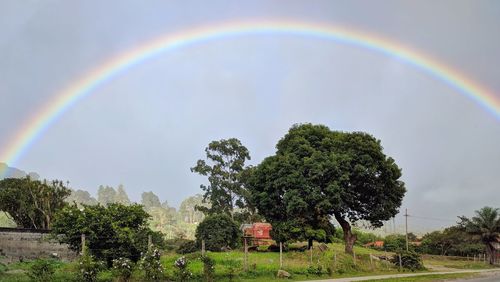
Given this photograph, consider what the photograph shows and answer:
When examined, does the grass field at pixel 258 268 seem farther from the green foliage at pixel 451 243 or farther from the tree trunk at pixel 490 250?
the green foliage at pixel 451 243

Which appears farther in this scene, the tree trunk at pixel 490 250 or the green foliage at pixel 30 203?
the tree trunk at pixel 490 250

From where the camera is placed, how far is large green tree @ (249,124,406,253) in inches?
1590

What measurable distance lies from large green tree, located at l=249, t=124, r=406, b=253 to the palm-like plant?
22117mm

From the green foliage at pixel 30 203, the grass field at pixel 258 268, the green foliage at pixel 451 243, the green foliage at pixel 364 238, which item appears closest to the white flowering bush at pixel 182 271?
the grass field at pixel 258 268

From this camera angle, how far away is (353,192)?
43125 mm

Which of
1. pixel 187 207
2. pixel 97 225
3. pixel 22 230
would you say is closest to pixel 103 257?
pixel 97 225

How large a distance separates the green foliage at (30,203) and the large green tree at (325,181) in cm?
2793

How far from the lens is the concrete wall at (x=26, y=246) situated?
29.9 metres

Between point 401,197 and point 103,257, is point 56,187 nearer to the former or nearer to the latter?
point 103,257

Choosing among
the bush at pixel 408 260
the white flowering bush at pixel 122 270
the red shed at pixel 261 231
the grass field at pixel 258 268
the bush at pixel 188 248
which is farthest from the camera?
the red shed at pixel 261 231

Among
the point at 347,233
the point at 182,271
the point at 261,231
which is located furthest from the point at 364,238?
the point at 182,271

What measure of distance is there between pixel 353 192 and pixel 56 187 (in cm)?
3987

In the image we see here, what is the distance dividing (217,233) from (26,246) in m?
19.4

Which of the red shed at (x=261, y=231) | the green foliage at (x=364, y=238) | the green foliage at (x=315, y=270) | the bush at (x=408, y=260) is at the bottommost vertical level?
the green foliage at (x=364, y=238)
